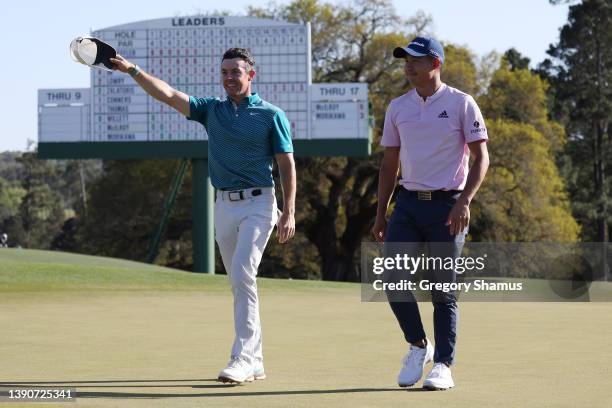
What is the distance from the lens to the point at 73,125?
32.5 metres

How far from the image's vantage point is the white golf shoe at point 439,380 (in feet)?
22.2

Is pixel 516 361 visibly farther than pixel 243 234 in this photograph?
Yes

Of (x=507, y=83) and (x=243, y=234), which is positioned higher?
(x=507, y=83)

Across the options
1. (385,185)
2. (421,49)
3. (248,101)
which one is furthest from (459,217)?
(248,101)

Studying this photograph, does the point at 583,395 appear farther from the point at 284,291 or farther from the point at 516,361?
the point at 284,291

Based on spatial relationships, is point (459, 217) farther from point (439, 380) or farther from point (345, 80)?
point (345, 80)

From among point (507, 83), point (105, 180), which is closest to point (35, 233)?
point (105, 180)

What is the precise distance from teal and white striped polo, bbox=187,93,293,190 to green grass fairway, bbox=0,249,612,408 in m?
1.30

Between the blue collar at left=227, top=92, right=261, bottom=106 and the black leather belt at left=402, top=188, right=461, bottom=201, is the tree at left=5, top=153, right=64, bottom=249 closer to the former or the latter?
the blue collar at left=227, top=92, right=261, bottom=106

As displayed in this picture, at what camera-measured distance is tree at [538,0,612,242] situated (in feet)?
209

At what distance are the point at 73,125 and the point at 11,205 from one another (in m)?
81.8

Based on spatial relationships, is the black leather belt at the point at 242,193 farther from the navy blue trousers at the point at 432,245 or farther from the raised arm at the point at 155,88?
the navy blue trousers at the point at 432,245

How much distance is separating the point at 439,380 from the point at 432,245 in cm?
86

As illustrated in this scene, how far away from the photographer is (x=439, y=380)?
22.3 ft
